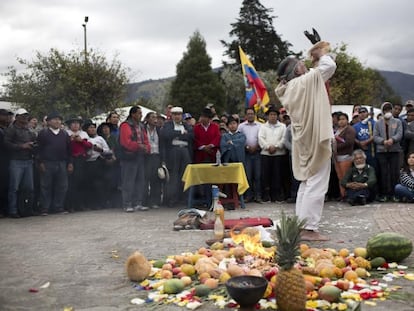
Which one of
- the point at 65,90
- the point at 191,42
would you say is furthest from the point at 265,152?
the point at 191,42

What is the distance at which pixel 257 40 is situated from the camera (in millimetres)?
49969

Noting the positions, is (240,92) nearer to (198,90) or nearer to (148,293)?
(198,90)

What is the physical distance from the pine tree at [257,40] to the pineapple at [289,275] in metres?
45.3

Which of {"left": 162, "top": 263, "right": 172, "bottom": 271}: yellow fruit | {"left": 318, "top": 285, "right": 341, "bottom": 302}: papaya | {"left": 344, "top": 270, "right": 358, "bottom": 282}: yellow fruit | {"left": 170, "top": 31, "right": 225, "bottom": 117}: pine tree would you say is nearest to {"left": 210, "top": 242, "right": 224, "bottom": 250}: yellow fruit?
{"left": 162, "top": 263, "right": 172, "bottom": 271}: yellow fruit

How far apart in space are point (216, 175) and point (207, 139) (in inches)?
49.9

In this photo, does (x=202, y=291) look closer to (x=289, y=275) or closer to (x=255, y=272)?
(x=255, y=272)

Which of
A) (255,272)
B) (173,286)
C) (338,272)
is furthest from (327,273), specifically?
(173,286)

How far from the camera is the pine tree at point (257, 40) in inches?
1943

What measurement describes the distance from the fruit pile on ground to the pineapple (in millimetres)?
168

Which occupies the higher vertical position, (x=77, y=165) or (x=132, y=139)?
(x=132, y=139)

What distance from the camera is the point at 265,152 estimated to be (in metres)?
11.1

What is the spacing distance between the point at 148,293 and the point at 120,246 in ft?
7.23

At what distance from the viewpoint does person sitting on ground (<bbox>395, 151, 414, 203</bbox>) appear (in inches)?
397

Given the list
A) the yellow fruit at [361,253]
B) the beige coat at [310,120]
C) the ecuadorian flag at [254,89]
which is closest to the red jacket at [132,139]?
the beige coat at [310,120]
